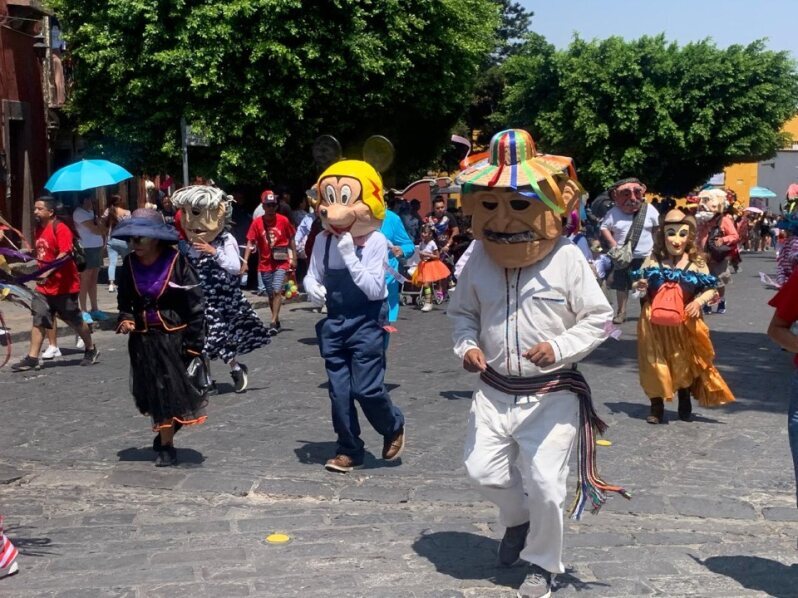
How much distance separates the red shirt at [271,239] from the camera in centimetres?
1358

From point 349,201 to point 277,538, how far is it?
88.3 inches

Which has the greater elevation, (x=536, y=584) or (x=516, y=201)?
(x=516, y=201)

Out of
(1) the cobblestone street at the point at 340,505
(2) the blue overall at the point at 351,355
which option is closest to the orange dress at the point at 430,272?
(1) the cobblestone street at the point at 340,505

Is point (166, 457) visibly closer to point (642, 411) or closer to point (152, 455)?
point (152, 455)

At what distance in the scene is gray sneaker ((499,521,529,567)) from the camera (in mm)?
5160

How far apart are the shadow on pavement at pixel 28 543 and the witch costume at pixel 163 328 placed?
1350 millimetres

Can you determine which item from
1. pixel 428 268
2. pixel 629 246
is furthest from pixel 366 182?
pixel 629 246

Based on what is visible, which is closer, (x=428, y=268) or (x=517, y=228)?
(x=517, y=228)

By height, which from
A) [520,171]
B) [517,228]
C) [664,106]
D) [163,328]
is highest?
[664,106]

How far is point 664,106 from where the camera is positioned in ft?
120

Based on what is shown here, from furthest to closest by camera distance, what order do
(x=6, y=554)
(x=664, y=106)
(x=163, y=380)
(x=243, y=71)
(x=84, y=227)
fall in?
(x=664, y=106), (x=243, y=71), (x=84, y=227), (x=163, y=380), (x=6, y=554)

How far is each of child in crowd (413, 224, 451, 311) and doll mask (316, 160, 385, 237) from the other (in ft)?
18.5

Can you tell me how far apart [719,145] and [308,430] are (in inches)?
1250

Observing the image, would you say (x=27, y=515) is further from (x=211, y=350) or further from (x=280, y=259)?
(x=280, y=259)
